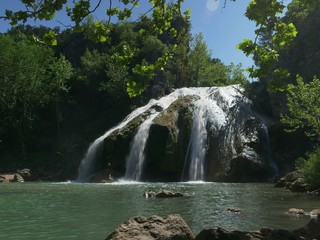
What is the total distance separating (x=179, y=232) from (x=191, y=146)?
27602 millimetres

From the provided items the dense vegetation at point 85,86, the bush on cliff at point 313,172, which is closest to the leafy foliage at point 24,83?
the dense vegetation at point 85,86

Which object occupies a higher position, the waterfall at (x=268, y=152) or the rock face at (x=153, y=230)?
the waterfall at (x=268, y=152)

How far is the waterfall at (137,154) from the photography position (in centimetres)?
3594

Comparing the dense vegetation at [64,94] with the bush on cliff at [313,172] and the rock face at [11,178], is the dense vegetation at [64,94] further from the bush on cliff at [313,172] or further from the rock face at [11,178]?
the bush on cliff at [313,172]

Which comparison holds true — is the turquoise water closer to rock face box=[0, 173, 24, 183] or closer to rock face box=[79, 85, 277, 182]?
rock face box=[79, 85, 277, 182]

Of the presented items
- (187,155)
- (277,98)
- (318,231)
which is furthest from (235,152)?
(318,231)

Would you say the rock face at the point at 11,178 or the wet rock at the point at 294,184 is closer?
the wet rock at the point at 294,184

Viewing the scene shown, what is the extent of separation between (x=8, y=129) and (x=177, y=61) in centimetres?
2706

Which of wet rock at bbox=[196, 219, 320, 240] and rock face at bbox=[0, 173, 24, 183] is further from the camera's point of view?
rock face at bbox=[0, 173, 24, 183]

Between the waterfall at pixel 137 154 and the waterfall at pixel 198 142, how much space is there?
424 cm

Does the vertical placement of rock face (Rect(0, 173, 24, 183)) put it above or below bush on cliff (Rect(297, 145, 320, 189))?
below

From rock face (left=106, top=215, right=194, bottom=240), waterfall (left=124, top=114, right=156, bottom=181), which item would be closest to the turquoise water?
rock face (left=106, top=215, right=194, bottom=240)

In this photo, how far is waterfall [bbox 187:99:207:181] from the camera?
34.2 m

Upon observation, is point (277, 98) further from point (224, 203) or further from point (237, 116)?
point (224, 203)
